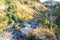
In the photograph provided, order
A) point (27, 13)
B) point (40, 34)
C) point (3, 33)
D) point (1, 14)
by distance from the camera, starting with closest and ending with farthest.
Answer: point (40, 34) → point (3, 33) → point (1, 14) → point (27, 13)

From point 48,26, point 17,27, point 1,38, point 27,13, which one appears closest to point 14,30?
point 17,27

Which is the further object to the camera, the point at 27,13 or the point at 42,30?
the point at 27,13

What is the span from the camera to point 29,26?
41.0 ft

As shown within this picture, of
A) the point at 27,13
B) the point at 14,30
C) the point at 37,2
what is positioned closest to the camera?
the point at 14,30

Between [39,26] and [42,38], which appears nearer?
[42,38]

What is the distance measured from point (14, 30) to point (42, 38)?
2.26 metres

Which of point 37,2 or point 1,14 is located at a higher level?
point 1,14

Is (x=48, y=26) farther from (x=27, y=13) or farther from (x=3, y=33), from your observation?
(x=27, y=13)

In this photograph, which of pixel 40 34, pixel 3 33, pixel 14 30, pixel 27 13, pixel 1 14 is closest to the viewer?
pixel 40 34

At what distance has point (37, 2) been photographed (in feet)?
74.0

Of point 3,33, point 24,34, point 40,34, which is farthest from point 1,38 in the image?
point 40,34

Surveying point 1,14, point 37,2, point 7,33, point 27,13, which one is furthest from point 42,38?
point 37,2

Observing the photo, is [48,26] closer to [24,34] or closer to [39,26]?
[39,26]

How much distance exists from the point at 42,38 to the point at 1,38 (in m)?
2.30
